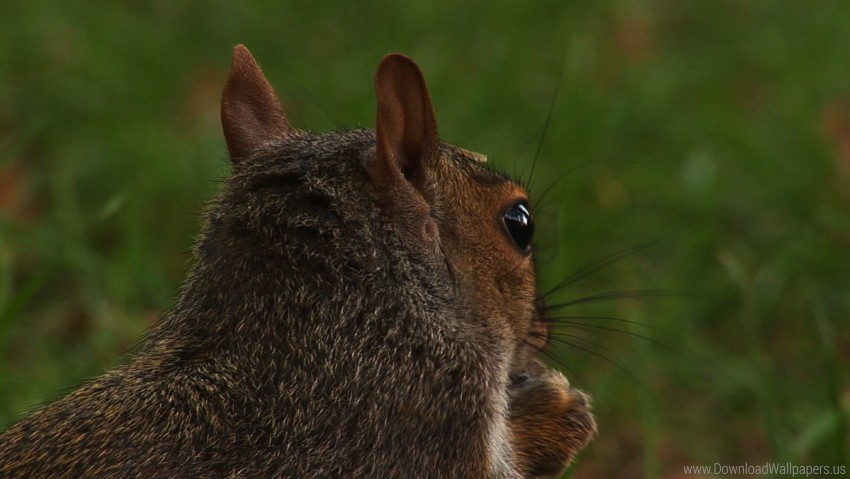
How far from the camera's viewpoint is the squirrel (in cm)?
254

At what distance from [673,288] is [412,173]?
2.09 meters

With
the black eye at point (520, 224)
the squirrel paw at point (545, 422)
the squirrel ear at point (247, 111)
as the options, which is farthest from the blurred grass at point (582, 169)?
the squirrel ear at point (247, 111)

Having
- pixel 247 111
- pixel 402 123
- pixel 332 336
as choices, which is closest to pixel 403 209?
pixel 402 123

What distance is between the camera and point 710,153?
5816 millimetres

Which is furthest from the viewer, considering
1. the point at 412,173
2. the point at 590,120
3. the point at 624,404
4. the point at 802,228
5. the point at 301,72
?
the point at 301,72

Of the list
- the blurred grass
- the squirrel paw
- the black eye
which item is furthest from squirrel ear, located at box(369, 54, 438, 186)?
the blurred grass

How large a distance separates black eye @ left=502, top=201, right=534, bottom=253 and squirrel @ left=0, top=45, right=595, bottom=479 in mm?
18

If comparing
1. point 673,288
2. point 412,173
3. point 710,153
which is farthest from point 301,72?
point 412,173

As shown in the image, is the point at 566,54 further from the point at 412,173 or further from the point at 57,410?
the point at 57,410

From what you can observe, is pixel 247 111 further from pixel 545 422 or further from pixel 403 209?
pixel 545 422

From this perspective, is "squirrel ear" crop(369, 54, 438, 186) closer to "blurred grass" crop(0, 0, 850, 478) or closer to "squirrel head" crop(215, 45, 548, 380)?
"squirrel head" crop(215, 45, 548, 380)

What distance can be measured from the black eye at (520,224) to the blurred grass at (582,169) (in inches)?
19.6

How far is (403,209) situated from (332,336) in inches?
12.4

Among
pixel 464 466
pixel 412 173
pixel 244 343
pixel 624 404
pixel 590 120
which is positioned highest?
pixel 412 173
